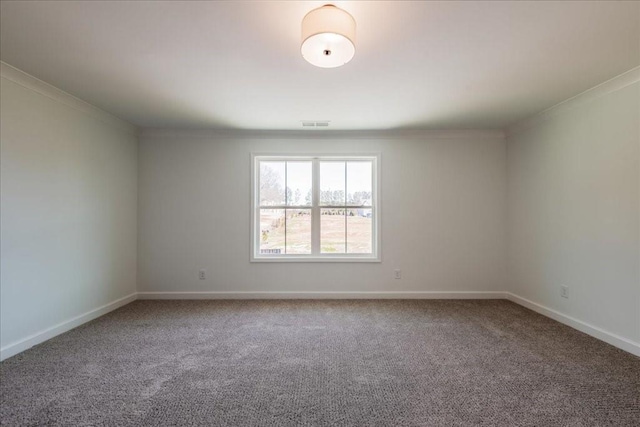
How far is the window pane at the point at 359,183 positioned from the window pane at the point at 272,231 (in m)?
1.07

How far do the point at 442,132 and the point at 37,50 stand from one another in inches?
170

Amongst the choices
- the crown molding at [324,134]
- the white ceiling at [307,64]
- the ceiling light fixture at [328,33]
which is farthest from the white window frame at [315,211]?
the ceiling light fixture at [328,33]

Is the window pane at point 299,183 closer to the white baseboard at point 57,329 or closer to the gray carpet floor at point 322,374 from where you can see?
the gray carpet floor at point 322,374

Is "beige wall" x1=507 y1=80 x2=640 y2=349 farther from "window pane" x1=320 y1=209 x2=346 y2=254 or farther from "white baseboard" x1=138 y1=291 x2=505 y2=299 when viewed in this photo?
"window pane" x1=320 y1=209 x2=346 y2=254

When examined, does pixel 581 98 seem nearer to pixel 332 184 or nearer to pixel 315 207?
pixel 332 184

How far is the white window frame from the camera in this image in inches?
167

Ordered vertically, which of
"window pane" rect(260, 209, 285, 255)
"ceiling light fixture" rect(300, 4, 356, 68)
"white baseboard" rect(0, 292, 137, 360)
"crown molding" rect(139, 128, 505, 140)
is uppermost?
"crown molding" rect(139, 128, 505, 140)

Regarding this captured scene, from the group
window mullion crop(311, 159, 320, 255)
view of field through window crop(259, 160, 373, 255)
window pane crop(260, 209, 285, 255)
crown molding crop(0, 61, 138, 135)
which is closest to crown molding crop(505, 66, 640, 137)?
view of field through window crop(259, 160, 373, 255)

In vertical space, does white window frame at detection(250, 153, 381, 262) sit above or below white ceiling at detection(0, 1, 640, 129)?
below

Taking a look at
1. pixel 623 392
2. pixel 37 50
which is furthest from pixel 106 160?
pixel 623 392

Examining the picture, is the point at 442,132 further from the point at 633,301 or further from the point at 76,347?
the point at 76,347

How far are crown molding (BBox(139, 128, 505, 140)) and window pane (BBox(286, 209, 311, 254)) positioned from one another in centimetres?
109

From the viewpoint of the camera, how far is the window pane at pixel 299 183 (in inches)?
173

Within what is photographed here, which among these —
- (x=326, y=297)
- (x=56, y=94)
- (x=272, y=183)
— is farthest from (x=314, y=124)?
(x=56, y=94)
